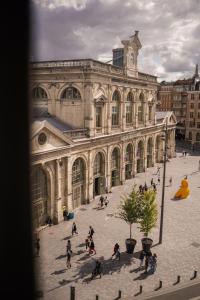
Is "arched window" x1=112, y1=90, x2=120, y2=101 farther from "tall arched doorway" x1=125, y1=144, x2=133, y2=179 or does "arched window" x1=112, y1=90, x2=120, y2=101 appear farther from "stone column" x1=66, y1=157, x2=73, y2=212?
"stone column" x1=66, y1=157, x2=73, y2=212

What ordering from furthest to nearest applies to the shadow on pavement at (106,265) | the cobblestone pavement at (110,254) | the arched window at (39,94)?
the arched window at (39,94), the shadow on pavement at (106,265), the cobblestone pavement at (110,254)

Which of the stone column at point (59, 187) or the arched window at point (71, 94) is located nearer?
the stone column at point (59, 187)

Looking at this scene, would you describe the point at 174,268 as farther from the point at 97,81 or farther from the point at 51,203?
the point at 97,81

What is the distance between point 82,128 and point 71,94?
411cm

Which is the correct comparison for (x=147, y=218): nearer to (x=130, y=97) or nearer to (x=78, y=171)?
(x=78, y=171)

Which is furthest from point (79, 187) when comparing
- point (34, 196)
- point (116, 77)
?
point (116, 77)

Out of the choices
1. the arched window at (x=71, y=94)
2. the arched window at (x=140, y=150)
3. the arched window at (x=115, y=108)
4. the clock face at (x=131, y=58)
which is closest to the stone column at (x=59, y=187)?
the arched window at (x=71, y=94)

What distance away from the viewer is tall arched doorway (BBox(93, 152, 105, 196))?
134 ft

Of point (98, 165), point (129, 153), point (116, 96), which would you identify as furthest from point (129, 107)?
point (98, 165)

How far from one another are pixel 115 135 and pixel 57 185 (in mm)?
13960

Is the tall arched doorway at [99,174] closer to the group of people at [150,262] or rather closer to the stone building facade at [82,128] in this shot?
the stone building facade at [82,128]

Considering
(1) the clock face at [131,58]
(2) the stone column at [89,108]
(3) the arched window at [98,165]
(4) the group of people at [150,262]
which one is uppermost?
(1) the clock face at [131,58]

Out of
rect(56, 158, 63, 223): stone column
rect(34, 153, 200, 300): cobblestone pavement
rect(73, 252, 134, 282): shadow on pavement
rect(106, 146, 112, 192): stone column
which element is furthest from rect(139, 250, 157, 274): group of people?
rect(106, 146, 112, 192): stone column

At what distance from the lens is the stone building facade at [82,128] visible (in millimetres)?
30984
